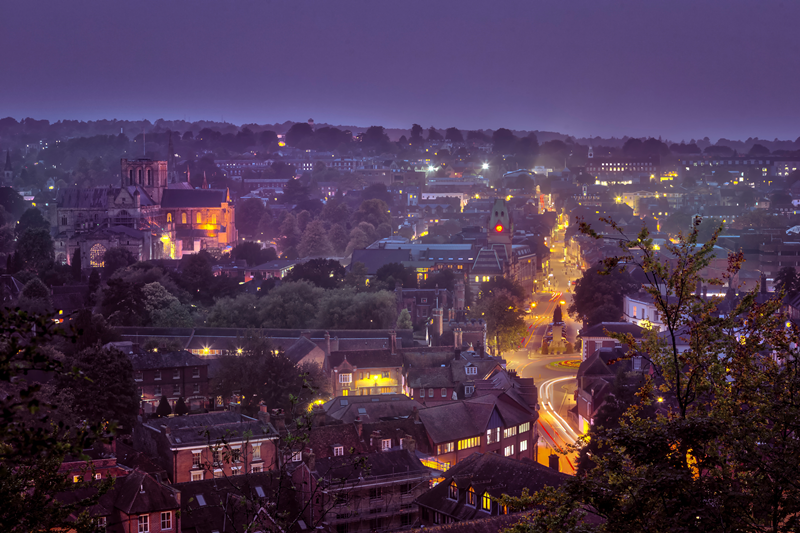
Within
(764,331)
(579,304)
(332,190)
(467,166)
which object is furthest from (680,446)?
(467,166)

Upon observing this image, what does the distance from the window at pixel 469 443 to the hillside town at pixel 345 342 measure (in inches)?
3.0

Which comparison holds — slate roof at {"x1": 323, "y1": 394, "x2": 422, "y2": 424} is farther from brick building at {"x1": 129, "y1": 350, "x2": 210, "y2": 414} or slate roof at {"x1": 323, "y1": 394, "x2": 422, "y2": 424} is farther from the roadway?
brick building at {"x1": 129, "y1": 350, "x2": 210, "y2": 414}

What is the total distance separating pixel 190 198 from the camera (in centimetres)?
10300

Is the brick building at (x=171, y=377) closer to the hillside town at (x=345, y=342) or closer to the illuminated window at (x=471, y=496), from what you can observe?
the hillside town at (x=345, y=342)

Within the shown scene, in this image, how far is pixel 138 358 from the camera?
41.7 m

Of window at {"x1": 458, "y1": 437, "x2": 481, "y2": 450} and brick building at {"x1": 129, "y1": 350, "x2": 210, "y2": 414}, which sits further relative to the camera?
brick building at {"x1": 129, "y1": 350, "x2": 210, "y2": 414}

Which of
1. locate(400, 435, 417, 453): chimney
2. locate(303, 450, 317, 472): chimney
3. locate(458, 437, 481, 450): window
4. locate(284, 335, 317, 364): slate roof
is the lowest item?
locate(458, 437, 481, 450): window

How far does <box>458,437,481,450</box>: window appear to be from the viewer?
105 ft

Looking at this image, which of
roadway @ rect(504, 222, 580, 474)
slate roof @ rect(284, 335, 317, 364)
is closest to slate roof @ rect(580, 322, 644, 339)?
roadway @ rect(504, 222, 580, 474)

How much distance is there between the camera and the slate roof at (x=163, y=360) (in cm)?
4134

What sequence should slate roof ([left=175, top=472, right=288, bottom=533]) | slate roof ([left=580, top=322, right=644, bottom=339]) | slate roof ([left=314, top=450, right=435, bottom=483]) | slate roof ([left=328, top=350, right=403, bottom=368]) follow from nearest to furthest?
slate roof ([left=175, top=472, right=288, bottom=533]) → slate roof ([left=314, top=450, right=435, bottom=483]) → slate roof ([left=328, top=350, right=403, bottom=368]) → slate roof ([left=580, top=322, right=644, bottom=339])

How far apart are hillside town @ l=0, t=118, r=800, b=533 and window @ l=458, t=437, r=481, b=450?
0.08m

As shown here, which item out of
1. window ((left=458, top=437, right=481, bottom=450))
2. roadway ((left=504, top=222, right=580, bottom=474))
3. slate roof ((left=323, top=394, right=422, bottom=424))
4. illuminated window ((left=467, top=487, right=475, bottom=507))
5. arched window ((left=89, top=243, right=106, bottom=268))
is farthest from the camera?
arched window ((left=89, top=243, right=106, bottom=268))

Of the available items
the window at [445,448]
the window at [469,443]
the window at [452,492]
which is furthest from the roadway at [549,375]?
the window at [445,448]
